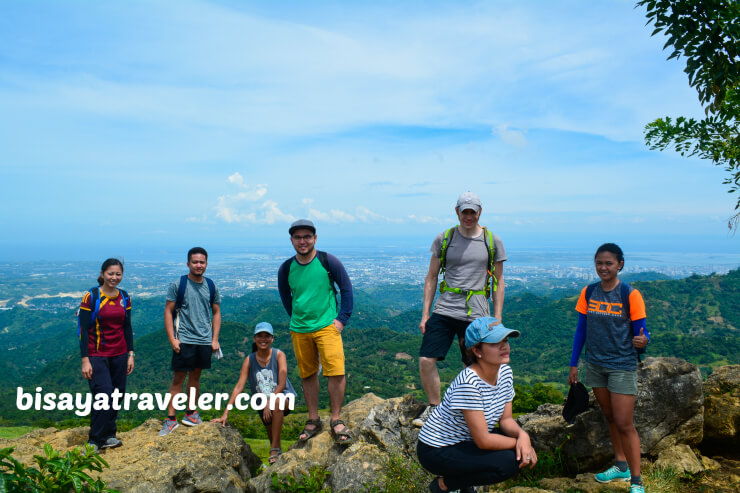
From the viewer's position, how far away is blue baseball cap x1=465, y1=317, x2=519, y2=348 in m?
3.58

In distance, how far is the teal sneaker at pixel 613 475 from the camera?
5160mm

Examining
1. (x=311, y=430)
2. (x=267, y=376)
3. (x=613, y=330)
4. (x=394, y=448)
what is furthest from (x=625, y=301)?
(x=267, y=376)

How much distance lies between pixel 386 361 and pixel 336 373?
8276 cm

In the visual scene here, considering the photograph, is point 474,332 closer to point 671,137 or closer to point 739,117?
point 739,117

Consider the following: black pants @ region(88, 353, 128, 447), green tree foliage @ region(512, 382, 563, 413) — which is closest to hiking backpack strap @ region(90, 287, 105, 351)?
black pants @ region(88, 353, 128, 447)

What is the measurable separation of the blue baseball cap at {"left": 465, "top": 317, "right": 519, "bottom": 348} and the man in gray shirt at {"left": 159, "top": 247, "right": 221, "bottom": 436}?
4.16 metres

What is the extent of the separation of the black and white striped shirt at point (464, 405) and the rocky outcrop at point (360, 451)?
1.56 m

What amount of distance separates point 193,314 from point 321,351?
221 cm

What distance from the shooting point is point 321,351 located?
5.82m

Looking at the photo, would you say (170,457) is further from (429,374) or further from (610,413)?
(610,413)

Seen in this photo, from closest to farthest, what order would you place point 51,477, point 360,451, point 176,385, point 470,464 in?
point 470,464 → point 51,477 → point 360,451 → point 176,385

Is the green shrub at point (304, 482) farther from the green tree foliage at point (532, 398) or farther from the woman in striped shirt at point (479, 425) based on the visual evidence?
the green tree foliage at point (532, 398)

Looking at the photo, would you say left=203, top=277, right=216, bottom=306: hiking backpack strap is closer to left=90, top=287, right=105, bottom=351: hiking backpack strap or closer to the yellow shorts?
left=90, top=287, right=105, bottom=351: hiking backpack strap

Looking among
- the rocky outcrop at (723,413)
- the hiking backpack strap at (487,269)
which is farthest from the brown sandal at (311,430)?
the rocky outcrop at (723,413)
